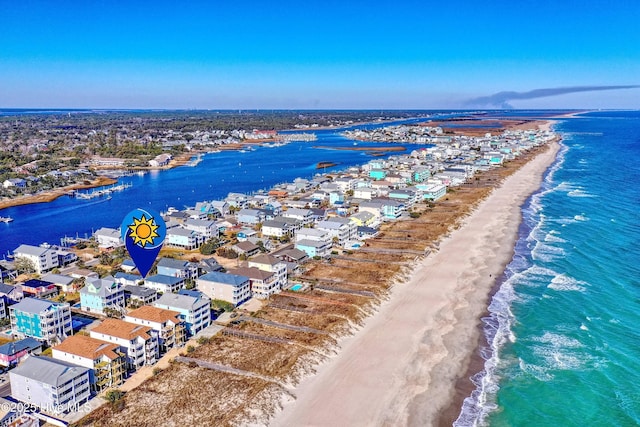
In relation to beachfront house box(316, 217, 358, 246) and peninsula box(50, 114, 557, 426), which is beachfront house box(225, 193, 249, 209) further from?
peninsula box(50, 114, 557, 426)

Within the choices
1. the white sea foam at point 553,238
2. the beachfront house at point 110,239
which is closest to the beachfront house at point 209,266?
the beachfront house at point 110,239

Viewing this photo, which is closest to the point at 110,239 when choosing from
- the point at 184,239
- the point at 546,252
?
the point at 184,239

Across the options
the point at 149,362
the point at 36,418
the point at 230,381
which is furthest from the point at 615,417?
the point at 36,418

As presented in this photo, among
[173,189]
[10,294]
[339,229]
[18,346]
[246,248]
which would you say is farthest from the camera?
[173,189]

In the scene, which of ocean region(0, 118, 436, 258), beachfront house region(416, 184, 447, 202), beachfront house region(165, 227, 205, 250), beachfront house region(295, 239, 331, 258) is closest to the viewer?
beachfront house region(295, 239, 331, 258)

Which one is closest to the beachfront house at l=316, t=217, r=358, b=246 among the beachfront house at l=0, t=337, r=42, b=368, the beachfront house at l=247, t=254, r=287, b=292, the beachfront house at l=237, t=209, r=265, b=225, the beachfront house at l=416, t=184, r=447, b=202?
the beachfront house at l=237, t=209, r=265, b=225

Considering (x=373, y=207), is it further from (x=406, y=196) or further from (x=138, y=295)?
(x=138, y=295)

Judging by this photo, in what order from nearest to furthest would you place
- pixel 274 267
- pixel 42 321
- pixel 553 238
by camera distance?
pixel 42 321 < pixel 274 267 < pixel 553 238
